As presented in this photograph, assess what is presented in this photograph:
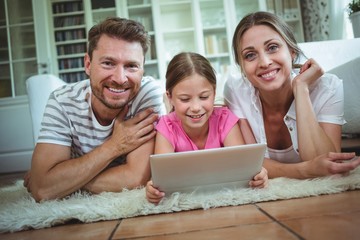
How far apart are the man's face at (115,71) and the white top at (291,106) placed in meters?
0.41

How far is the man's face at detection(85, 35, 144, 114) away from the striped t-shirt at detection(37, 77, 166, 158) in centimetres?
6

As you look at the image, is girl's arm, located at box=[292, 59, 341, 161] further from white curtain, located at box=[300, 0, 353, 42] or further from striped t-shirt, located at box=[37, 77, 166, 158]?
white curtain, located at box=[300, 0, 353, 42]

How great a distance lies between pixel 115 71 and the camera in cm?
117

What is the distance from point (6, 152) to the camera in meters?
3.21

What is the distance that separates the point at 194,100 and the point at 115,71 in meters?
0.31

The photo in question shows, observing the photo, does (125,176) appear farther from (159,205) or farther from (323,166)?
(323,166)

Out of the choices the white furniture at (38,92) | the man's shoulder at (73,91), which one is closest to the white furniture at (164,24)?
the white furniture at (38,92)

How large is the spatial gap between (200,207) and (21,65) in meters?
3.15

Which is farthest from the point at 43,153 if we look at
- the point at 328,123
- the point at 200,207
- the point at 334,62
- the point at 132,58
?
the point at 334,62

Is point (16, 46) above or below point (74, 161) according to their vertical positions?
above

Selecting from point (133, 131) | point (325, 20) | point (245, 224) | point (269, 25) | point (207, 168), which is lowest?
point (245, 224)

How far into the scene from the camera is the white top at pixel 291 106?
3.76 feet

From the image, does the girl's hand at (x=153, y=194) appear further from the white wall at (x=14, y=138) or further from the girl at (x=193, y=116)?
the white wall at (x=14, y=138)

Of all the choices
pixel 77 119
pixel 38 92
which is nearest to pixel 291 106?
pixel 77 119
